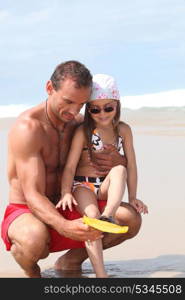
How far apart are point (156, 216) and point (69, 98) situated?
2.83 meters

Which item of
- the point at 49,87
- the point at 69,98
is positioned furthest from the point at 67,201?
the point at 49,87

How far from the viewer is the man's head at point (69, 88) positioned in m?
4.51

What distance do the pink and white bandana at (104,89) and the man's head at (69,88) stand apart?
0.11m

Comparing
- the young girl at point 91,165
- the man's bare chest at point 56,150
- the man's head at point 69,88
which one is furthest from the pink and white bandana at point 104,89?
the man's bare chest at point 56,150

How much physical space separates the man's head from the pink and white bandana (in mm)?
110

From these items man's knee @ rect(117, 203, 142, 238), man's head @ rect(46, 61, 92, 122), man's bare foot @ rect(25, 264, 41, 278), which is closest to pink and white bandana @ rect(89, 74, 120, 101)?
man's head @ rect(46, 61, 92, 122)

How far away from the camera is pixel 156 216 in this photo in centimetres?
702

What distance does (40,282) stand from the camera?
4.46 metres

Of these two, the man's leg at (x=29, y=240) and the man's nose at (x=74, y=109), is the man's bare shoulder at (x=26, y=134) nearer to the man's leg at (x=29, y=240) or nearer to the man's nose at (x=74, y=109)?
the man's nose at (x=74, y=109)

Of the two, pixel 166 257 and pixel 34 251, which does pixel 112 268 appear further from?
pixel 34 251

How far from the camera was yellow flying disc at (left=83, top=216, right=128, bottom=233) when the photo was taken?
4164mm

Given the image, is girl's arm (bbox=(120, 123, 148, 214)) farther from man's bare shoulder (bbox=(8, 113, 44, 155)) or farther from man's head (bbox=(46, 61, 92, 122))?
man's bare shoulder (bbox=(8, 113, 44, 155))

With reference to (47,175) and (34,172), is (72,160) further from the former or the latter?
(34,172)

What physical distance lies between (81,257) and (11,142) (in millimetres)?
1093
